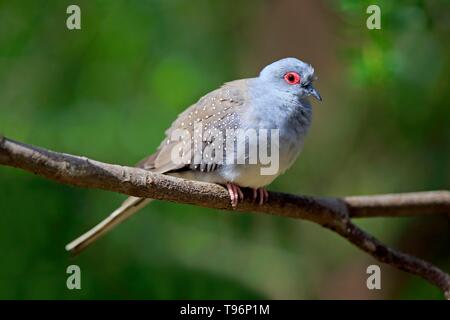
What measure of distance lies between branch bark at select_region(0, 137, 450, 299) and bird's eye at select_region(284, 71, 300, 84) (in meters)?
0.59

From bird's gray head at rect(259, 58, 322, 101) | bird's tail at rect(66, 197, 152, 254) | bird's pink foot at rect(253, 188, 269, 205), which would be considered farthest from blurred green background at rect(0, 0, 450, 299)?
bird's tail at rect(66, 197, 152, 254)

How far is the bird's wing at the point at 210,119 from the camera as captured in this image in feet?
11.7

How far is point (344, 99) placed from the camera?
6086 millimetres

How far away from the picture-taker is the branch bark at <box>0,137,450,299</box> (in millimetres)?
2611

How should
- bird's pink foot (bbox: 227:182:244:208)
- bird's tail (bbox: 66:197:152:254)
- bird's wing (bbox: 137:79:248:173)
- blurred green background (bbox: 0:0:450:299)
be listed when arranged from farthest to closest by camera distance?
blurred green background (bbox: 0:0:450:299) → bird's tail (bbox: 66:197:152:254) → bird's wing (bbox: 137:79:248:173) → bird's pink foot (bbox: 227:182:244:208)

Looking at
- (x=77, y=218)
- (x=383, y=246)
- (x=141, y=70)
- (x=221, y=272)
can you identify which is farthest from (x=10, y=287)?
(x=383, y=246)

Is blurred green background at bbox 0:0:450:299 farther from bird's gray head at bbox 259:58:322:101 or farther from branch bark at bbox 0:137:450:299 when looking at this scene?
bird's gray head at bbox 259:58:322:101

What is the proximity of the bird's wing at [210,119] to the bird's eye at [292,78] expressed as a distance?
252mm

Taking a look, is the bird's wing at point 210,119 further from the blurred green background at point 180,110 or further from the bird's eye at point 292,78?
the blurred green background at point 180,110

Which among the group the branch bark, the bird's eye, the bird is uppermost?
the bird's eye

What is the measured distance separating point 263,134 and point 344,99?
2.79m

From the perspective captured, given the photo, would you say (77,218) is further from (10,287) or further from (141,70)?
(141,70)

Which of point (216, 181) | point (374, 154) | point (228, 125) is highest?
point (374, 154)

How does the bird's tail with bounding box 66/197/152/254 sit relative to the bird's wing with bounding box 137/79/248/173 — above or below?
below
